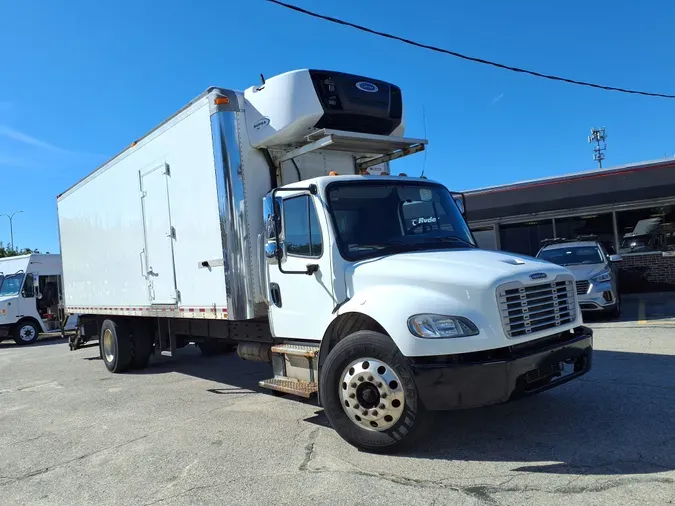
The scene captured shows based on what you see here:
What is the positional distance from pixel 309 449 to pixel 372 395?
0.81 m

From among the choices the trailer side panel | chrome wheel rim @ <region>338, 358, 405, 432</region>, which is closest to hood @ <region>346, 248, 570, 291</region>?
chrome wheel rim @ <region>338, 358, 405, 432</region>

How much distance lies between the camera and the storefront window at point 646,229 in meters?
15.8

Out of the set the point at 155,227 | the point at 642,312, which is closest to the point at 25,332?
the point at 155,227

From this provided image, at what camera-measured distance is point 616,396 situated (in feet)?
17.8

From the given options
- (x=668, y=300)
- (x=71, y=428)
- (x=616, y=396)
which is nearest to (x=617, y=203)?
(x=668, y=300)

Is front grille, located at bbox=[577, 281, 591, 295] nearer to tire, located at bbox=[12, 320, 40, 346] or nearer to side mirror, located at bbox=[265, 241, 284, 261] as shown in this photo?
side mirror, located at bbox=[265, 241, 284, 261]

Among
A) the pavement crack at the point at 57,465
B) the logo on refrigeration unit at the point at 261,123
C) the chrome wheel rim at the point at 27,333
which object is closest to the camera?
the pavement crack at the point at 57,465

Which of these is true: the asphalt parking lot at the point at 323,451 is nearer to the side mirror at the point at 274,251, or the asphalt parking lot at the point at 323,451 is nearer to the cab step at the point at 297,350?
the cab step at the point at 297,350

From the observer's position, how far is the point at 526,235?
18.5m

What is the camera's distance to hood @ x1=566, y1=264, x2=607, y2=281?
11.3 metres

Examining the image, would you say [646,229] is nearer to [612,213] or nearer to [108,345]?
[612,213]

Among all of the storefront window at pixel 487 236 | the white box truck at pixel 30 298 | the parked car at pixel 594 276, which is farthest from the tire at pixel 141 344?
the storefront window at pixel 487 236

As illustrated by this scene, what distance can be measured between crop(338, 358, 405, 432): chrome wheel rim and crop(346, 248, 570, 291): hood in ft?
2.35

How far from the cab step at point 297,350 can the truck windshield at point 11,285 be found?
54.4 feet
